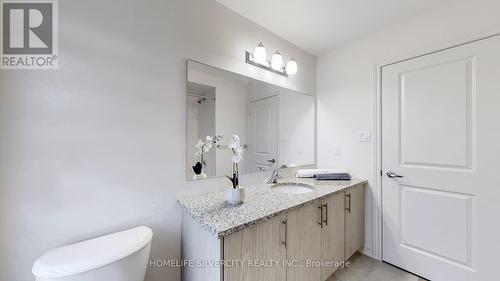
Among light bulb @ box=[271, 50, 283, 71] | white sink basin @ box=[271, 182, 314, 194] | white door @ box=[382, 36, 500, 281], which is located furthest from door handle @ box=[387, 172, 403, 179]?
light bulb @ box=[271, 50, 283, 71]

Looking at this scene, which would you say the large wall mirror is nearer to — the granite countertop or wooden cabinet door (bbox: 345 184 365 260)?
the granite countertop

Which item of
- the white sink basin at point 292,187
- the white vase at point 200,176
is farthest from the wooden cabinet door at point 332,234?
the white vase at point 200,176

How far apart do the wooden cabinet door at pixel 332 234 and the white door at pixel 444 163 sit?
1.82 ft

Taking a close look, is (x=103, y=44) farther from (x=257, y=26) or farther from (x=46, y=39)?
(x=257, y=26)

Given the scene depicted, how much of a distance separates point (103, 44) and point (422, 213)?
8.77ft

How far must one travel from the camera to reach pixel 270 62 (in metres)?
2.00

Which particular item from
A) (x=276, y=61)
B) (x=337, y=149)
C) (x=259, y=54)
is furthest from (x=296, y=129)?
(x=259, y=54)

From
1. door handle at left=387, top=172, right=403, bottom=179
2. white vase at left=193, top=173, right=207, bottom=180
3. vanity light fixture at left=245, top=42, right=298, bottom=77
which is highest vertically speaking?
vanity light fixture at left=245, top=42, right=298, bottom=77

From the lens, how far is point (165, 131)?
1358 millimetres

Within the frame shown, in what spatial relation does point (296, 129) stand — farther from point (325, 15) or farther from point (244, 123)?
point (325, 15)

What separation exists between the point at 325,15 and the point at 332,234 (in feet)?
6.14

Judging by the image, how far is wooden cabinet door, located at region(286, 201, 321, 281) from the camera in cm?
130

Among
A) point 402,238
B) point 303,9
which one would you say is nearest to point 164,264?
point 402,238

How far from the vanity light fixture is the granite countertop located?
3.73ft
